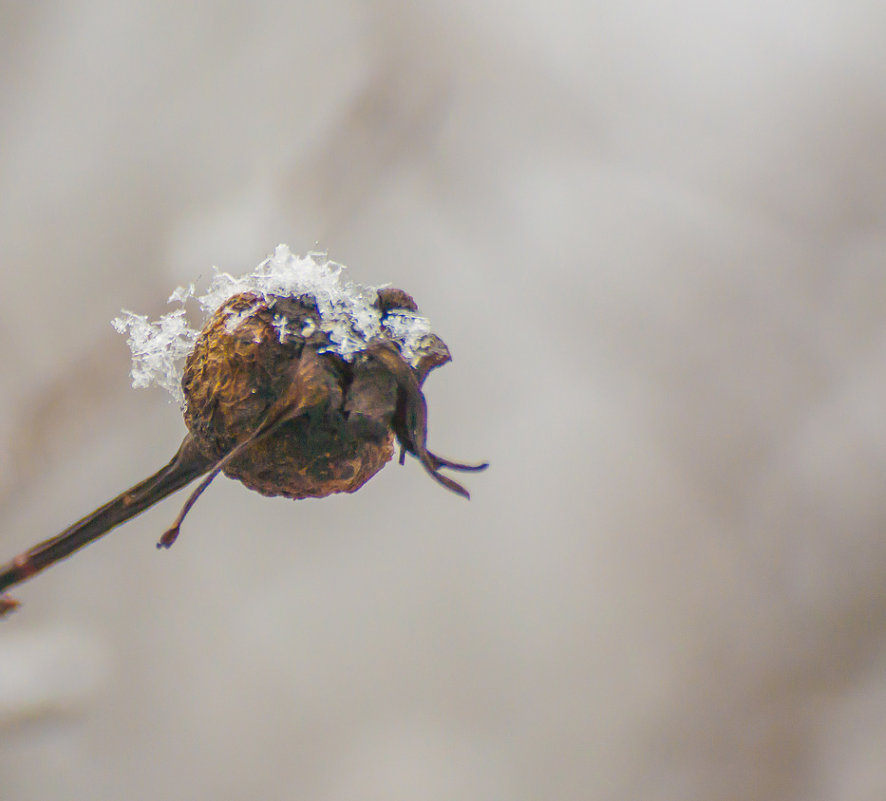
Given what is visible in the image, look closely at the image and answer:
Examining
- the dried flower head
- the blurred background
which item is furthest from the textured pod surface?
the blurred background

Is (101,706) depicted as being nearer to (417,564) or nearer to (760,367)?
(417,564)

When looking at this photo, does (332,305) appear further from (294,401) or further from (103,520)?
(103,520)

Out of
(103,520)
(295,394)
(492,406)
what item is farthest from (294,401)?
(492,406)

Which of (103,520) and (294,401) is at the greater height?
(294,401)

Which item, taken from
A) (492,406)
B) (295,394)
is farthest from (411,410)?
(492,406)

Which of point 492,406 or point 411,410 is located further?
point 492,406

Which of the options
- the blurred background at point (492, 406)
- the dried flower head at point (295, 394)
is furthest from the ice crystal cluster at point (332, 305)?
the blurred background at point (492, 406)

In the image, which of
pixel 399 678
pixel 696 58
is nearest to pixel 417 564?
pixel 399 678

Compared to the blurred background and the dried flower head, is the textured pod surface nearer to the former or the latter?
the dried flower head

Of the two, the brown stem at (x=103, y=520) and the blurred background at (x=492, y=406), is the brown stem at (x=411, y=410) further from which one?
the blurred background at (x=492, y=406)
